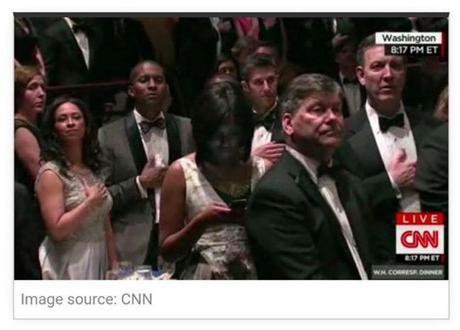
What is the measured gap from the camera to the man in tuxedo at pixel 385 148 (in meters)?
14.4

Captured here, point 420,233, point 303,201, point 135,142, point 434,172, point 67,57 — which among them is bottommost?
point 420,233

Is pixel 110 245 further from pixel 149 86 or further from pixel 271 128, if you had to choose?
pixel 271 128

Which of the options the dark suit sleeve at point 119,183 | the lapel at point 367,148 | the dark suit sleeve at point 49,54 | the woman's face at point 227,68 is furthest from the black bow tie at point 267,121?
the dark suit sleeve at point 49,54

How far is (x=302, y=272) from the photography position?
14328mm

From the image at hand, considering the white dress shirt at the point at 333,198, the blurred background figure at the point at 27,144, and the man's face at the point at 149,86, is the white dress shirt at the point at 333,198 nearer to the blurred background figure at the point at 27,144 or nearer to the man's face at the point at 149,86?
the man's face at the point at 149,86

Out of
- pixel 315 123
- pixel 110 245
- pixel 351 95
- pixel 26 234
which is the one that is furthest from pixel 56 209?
pixel 351 95

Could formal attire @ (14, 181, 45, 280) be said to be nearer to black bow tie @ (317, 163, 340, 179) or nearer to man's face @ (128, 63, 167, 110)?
man's face @ (128, 63, 167, 110)

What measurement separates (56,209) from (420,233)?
2.21 metres

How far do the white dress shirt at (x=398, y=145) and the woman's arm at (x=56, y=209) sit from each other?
1.79 metres

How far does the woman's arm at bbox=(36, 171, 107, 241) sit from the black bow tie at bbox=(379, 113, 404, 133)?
72.0 inches

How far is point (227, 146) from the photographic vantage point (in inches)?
564

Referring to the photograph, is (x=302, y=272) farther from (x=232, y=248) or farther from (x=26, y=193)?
(x=26, y=193)

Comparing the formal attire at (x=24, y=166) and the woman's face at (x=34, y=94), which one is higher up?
the woman's face at (x=34, y=94)
